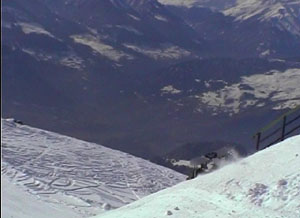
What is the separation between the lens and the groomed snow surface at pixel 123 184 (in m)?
15.2

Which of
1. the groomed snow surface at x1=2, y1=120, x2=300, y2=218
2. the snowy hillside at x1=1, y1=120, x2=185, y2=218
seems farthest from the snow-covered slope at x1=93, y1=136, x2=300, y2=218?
the snowy hillside at x1=1, y1=120, x2=185, y2=218

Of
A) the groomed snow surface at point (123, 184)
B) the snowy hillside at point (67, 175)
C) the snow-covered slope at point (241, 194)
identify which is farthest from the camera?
the snowy hillside at point (67, 175)

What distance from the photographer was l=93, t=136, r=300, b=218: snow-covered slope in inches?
580

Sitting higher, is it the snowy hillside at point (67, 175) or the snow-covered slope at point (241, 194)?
the snowy hillside at point (67, 175)

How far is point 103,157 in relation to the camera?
55.0 m

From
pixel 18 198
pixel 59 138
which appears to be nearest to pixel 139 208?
pixel 18 198

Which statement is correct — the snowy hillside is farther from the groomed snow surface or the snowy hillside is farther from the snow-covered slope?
the snow-covered slope

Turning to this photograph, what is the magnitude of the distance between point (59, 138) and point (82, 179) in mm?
14693

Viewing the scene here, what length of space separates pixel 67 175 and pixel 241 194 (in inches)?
1196

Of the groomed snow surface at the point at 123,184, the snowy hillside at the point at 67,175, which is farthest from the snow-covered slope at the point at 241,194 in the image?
the snowy hillside at the point at 67,175

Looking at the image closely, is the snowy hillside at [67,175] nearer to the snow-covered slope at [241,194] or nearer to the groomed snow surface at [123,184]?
the groomed snow surface at [123,184]

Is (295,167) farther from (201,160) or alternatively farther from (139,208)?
(201,160)

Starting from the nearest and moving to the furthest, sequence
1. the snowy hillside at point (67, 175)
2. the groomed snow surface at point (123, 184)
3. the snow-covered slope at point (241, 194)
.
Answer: the snow-covered slope at point (241, 194), the groomed snow surface at point (123, 184), the snowy hillside at point (67, 175)

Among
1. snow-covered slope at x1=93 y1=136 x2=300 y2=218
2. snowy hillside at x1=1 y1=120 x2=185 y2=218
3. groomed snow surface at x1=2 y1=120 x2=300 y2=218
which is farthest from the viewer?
snowy hillside at x1=1 y1=120 x2=185 y2=218
